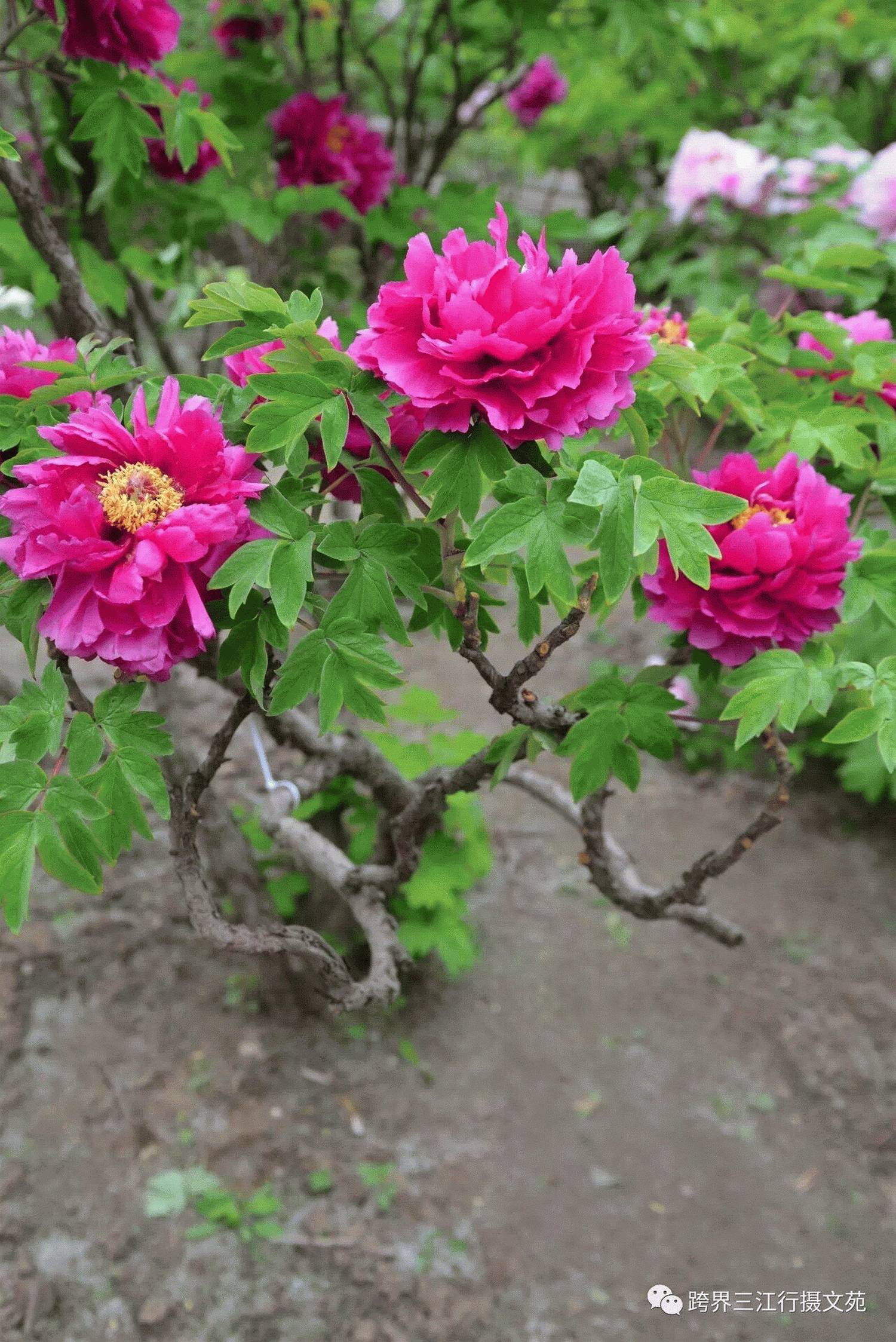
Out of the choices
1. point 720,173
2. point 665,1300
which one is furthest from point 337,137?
point 665,1300

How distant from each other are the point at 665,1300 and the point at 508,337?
6.76 ft

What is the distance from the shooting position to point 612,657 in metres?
4.63

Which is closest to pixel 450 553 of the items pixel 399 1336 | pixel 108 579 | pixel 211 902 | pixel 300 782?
pixel 108 579

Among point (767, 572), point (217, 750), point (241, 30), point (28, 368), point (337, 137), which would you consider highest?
point (241, 30)

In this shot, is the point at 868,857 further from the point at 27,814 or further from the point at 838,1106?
the point at 27,814

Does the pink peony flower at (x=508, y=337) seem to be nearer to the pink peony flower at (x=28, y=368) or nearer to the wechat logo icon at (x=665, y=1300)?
the pink peony flower at (x=28, y=368)

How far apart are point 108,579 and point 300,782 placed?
121 centimetres

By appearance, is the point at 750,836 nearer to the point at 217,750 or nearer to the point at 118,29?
the point at 217,750

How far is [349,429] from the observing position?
1.09 m

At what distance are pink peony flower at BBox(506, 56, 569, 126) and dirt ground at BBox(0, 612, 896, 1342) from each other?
2989 mm

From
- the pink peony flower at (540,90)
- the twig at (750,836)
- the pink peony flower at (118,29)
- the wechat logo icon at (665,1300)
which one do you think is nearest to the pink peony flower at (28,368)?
the pink peony flower at (118,29)

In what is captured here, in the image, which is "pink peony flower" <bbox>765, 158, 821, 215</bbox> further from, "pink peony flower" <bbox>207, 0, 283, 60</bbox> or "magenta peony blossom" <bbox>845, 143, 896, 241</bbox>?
"pink peony flower" <bbox>207, 0, 283, 60</bbox>

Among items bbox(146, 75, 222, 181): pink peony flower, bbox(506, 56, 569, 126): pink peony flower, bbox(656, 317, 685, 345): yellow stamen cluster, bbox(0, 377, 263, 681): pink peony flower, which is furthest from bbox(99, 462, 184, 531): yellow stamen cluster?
bbox(506, 56, 569, 126): pink peony flower

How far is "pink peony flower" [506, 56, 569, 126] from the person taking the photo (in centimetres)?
372
